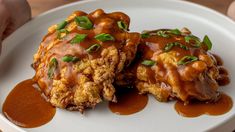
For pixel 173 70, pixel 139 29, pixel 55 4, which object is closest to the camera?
pixel 173 70

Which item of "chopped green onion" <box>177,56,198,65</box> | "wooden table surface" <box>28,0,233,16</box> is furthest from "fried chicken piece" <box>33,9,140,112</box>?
"wooden table surface" <box>28,0,233,16</box>

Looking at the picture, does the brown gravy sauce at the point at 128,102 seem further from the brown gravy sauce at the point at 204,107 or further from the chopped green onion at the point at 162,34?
the chopped green onion at the point at 162,34

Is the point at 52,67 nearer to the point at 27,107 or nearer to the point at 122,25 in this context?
the point at 27,107

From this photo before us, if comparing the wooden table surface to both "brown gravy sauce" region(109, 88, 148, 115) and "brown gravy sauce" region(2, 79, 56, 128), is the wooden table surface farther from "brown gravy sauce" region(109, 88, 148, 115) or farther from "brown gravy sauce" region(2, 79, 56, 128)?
"brown gravy sauce" region(109, 88, 148, 115)

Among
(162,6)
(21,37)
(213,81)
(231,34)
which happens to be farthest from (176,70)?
(21,37)

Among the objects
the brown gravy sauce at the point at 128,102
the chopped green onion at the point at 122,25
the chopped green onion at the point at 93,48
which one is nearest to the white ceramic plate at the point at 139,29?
the brown gravy sauce at the point at 128,102

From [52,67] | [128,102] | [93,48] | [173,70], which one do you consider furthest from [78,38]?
[173,70]

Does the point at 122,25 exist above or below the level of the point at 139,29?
above
